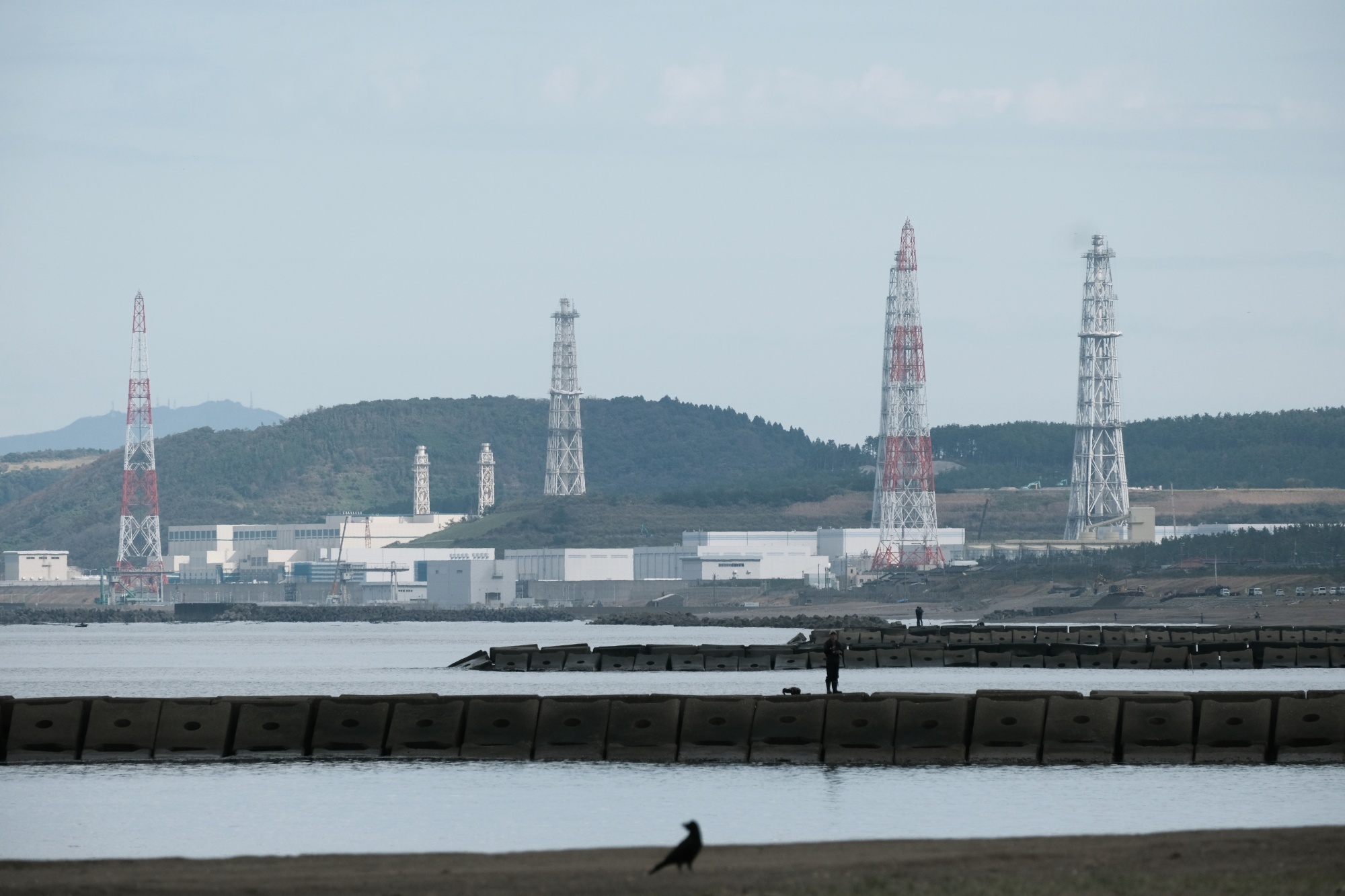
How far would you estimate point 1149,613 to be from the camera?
15312 centimetres

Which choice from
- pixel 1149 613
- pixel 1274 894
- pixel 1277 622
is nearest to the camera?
pixel 1274 894

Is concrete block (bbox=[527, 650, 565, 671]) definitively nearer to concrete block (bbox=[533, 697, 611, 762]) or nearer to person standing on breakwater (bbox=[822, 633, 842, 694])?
person standing on breakwater (bbox=[822, 633, 842, 694])

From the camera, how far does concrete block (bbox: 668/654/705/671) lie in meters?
73.7

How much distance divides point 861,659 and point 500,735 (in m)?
41.2

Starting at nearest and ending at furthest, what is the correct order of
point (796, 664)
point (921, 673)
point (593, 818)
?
point (593, 818) < point (921, 673) < point (796, 664)

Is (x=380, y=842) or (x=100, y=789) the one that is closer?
(x=380, y=842)

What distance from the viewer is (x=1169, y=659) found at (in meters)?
69.2

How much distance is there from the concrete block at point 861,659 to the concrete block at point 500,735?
39.4 meters

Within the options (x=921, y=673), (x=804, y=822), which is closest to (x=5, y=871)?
(x=804, y=822)

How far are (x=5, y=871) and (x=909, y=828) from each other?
398 inches

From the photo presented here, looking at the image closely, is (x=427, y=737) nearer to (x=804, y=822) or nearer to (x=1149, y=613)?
(x=804, y=822)

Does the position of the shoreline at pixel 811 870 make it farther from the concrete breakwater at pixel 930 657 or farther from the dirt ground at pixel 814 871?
the concrete breakwater at pixel 930 657

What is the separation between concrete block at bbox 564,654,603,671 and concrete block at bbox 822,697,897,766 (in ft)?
140

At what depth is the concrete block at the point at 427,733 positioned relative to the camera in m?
33.0
